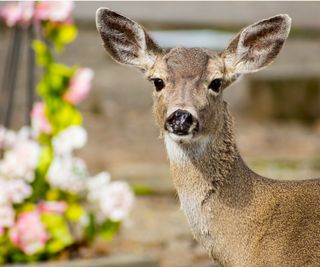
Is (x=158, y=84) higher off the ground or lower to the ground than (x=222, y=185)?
higher

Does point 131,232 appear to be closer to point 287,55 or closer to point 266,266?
point 266,266

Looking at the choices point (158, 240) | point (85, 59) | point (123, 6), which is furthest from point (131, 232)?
point (123, 6)

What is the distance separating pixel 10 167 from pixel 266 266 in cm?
263

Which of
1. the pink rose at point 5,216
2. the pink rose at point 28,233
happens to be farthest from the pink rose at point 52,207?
the pink rose at point 5,216

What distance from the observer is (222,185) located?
20.9 feet

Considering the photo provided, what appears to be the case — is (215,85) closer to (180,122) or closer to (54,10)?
(180,122)

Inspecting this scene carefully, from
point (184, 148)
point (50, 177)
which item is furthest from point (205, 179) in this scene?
point (50, 177)

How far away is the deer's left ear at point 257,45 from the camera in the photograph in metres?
6.54

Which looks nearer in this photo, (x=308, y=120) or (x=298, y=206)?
(x=298, y=206)

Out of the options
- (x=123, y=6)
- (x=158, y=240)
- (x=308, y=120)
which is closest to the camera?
(x=158, y=240)

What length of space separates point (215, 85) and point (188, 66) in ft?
0.54

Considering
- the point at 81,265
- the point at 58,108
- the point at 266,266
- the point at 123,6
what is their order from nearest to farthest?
1. the point at 266,266
2. the point at 81,265
3. the point at 58,108
4. the point at 123,6

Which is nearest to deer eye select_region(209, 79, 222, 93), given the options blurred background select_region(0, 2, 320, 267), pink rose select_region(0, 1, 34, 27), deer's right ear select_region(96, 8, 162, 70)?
deer's right ear select_region(96, 8, 162, 70)

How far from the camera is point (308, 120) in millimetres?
15367
